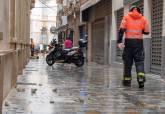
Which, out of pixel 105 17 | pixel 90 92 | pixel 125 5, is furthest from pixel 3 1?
pixel 105 17

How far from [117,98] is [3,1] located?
9.20 feet

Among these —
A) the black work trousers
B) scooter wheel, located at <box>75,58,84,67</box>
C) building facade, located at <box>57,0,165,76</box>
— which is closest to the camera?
the black work trousers

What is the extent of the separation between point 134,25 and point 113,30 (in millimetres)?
13349

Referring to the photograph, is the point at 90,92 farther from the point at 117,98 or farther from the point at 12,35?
the point at 12,35

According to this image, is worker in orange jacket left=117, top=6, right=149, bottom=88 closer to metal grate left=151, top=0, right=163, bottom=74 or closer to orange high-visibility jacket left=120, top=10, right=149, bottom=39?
orange high-visibility jacket left=120, top=10, right=149, bottom=39

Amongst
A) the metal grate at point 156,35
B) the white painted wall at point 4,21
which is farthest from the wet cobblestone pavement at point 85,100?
the metal grate at point 156,35

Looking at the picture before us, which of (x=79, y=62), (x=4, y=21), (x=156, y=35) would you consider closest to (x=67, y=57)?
(x=79, y=62)

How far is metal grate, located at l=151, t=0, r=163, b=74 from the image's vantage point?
56.7 feet

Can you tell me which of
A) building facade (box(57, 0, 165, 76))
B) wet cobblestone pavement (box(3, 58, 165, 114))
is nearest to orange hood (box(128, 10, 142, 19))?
wet cobblestone pavement (box(3, 58, 165, 114))

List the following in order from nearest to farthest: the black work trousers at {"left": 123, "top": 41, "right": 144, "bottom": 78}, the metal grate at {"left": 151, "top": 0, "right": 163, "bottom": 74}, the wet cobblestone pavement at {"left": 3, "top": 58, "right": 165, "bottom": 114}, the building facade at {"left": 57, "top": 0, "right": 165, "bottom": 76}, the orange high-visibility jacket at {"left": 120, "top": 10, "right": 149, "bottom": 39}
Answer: the wet cobblestone pavement at {"left": 3, "top": 58, "right": 165, "bottom": 114} → the black work trousers at {"left": 123, "top": 41, "right": 144, "bottom": 78} → the orange high-visibility jacket at {"left": 120, "top": 10, "right": 149, "bottom": 39} → the metal grate at {"left": 151, "top": 0, "right": 163, "bottom": 74} → the building facade at {"left": 57, "top": 0, "right": 165, "bottom": 76}

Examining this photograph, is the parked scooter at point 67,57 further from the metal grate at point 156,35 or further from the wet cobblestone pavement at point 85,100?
the wet cobblestone pavement at point 85,100

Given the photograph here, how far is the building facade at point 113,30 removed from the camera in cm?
1742

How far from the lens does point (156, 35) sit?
58.2 ft

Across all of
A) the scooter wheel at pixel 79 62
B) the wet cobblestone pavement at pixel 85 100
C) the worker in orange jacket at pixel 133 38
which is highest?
the worker in orange jacket at pixel 133 38
